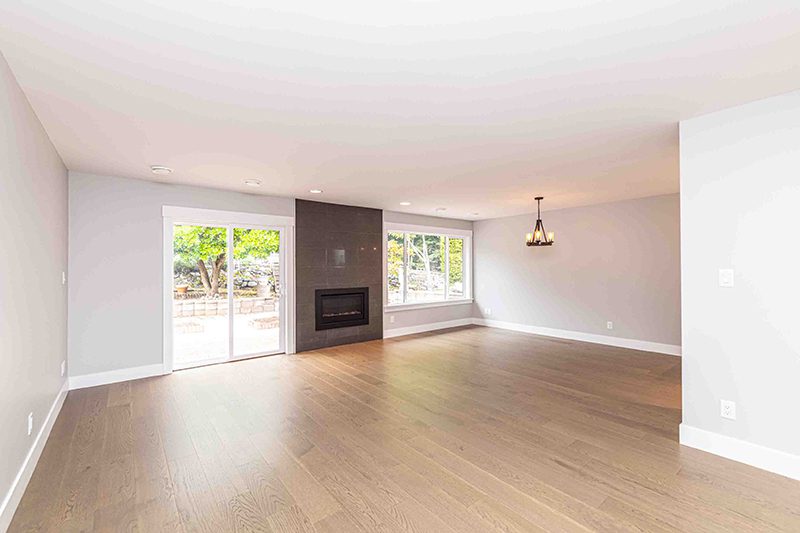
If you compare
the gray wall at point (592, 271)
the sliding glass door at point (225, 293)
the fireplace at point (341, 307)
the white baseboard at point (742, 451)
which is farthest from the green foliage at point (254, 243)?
the white baseboard at point (742, 451)

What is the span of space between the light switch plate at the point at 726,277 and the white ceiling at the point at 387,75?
3.75 feet

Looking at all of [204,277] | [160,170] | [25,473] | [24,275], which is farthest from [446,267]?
[25,473]

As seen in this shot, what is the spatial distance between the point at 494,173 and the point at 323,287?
133 inches

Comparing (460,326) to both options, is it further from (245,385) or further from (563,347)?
(245,385)

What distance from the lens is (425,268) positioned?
805 centimetres

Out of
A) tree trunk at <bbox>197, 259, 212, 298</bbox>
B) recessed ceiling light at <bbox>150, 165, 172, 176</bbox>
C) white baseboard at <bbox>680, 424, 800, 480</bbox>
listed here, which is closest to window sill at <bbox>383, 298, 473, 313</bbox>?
tree trunk at <bbox>197, 259, 212, 298</bbox>

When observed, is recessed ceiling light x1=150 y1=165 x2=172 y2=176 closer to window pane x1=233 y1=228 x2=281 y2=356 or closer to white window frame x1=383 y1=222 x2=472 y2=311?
window pane x1=233 y1=228 x2=281 y2=356

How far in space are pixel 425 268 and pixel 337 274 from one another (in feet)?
7.46

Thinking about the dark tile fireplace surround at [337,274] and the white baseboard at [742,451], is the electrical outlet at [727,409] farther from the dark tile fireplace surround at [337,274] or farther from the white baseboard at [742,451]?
the dark tile fireplace surround at [337,274]

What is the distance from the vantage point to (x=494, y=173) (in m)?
4.32

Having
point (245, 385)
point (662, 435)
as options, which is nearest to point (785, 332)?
point (662, 435)

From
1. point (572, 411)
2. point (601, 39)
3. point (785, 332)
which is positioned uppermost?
point (601, 39)

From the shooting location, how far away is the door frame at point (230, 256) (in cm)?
482

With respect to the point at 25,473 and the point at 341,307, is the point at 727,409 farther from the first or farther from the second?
the point at 341,307
